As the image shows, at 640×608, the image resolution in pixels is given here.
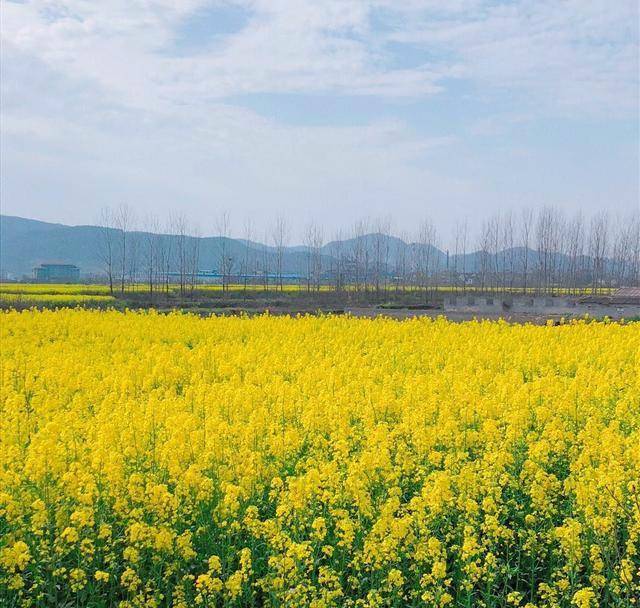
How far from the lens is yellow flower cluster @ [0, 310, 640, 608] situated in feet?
15.9

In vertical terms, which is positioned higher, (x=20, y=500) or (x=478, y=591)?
(x=20, y=500)

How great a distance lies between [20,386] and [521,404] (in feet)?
25.1

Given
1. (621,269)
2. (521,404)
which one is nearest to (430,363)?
(521,404)

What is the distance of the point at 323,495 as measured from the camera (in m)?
5.57

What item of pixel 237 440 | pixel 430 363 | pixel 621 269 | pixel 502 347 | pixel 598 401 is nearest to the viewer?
pixel 237 440

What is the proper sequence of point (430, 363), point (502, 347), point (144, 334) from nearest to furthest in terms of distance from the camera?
point (430, 363), point (502, 347), point (144, 334)

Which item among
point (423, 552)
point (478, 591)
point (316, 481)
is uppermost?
point (316, 481)

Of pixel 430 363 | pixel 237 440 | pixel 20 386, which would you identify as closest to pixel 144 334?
pixel 20 386

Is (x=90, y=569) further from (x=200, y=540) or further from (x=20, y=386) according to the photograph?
(x=20, y=386)

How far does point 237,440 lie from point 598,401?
202 inches

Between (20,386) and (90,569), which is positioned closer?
(90,569)

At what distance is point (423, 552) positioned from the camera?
4824mm

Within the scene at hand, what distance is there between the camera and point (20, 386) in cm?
1097

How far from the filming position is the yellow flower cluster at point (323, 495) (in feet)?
15.9
